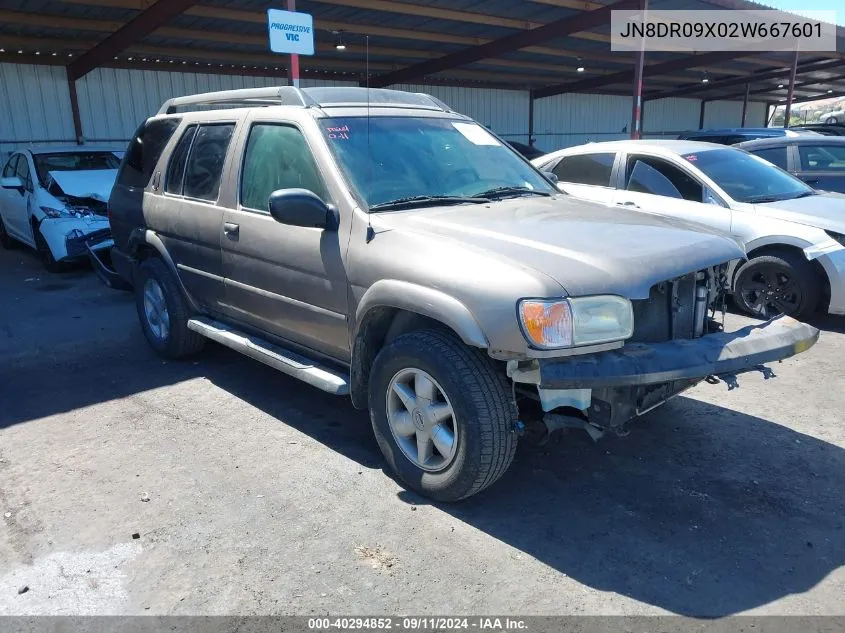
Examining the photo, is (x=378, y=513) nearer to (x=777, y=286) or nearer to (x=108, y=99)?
→ (x=777, y=286)

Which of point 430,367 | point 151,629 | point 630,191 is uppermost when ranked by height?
point 630,191

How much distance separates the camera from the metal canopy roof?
1207cm

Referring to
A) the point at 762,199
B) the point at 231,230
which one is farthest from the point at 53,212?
the point at 762,199

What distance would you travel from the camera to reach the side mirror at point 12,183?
9547 mm

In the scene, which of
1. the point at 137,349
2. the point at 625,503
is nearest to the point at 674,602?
the point at 625,503

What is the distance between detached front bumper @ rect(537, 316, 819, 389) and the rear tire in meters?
3.35

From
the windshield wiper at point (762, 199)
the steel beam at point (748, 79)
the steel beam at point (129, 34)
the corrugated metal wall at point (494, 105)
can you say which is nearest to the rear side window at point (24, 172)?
the steel beam at point (129, 34)

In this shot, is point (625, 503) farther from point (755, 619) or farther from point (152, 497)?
point (152, 497)

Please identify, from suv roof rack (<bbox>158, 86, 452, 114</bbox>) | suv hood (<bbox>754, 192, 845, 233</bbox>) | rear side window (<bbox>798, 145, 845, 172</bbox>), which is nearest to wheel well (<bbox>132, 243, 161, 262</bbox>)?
suv roof rack (<bbox>158, 86, 452, 114</bbox>)

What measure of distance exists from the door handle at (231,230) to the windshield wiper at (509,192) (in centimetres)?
154

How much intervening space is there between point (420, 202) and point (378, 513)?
5.52 ft

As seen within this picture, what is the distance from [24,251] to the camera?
1106 cm

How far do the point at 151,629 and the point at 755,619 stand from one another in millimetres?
2300

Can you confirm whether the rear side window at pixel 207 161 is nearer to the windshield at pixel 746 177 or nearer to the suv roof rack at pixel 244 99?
the suv roof rack at pixel 244 99
